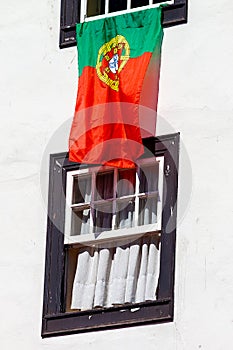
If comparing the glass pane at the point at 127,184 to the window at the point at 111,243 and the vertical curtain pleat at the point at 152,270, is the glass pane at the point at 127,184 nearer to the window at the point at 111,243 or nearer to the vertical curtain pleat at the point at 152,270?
the window at the point at 111,243

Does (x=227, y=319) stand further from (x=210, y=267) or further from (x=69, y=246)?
(x=69, y=246)

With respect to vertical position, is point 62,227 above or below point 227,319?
above

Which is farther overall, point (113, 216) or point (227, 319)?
point (113, 216)

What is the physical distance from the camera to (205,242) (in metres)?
16.4

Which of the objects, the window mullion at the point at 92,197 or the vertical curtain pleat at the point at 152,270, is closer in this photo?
the vertical curtain pleat at the point at 152,270

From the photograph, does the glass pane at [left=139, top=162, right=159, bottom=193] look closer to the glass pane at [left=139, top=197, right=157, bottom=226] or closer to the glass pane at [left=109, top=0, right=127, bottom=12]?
the glass pane at [left=139, top=197, right=157, bottom=226]

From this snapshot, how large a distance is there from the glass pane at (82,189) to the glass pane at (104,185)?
9cm

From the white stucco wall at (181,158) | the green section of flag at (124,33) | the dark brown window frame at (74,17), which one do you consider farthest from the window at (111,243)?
the dark brown window frame at (74,17)

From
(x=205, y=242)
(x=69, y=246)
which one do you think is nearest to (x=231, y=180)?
(x=205, y=242)

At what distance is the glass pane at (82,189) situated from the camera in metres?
17.3

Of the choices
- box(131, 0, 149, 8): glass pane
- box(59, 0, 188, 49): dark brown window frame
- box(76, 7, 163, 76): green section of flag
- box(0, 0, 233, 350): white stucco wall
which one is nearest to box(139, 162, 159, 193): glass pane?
box(0, 0, 233, 350): white stucco wall

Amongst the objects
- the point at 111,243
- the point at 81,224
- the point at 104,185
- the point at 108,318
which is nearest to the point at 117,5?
the point at 104,185

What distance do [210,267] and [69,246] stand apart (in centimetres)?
154

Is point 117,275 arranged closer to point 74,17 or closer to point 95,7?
point 74,17
